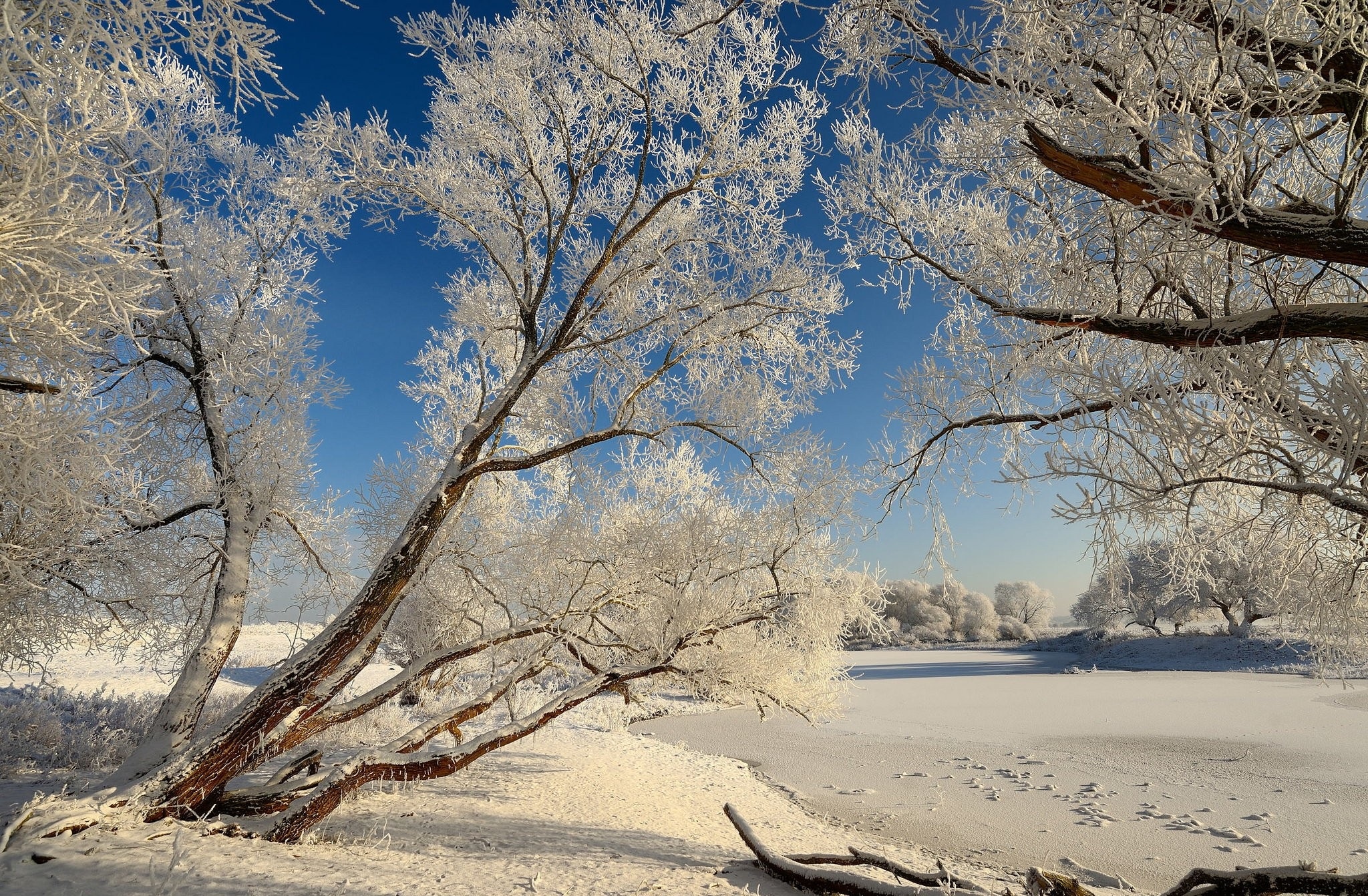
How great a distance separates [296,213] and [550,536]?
169 inches

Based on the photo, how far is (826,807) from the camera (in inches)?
320

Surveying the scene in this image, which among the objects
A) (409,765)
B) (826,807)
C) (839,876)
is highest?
(409,765)

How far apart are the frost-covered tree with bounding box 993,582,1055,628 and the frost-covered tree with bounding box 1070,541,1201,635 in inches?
239

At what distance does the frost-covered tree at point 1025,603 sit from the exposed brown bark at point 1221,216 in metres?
50.8

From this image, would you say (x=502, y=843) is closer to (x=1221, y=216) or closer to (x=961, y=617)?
(x=1221, y=216)

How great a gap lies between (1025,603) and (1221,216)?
176ft

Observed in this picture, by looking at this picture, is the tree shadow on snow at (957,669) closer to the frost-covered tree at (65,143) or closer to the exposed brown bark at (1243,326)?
the exposed brown bark at (1243,326)

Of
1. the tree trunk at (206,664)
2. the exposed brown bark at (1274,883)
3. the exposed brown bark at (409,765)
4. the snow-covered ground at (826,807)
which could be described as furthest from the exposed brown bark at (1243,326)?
the tree trunk at (206,664)

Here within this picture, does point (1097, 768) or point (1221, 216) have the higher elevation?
point (1221, 216)

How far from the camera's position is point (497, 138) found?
21.9ft

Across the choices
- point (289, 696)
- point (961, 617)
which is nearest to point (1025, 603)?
point (961, 617)

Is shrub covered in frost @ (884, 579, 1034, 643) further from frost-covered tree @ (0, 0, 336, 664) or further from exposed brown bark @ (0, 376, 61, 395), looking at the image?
exposed brown bark @ (0, 376, 61, 395)

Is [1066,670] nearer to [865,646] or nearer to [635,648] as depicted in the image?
[865,646]

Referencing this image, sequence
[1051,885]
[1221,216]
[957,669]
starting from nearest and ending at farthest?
[1221,216] → [1051,885] → [957,669]
